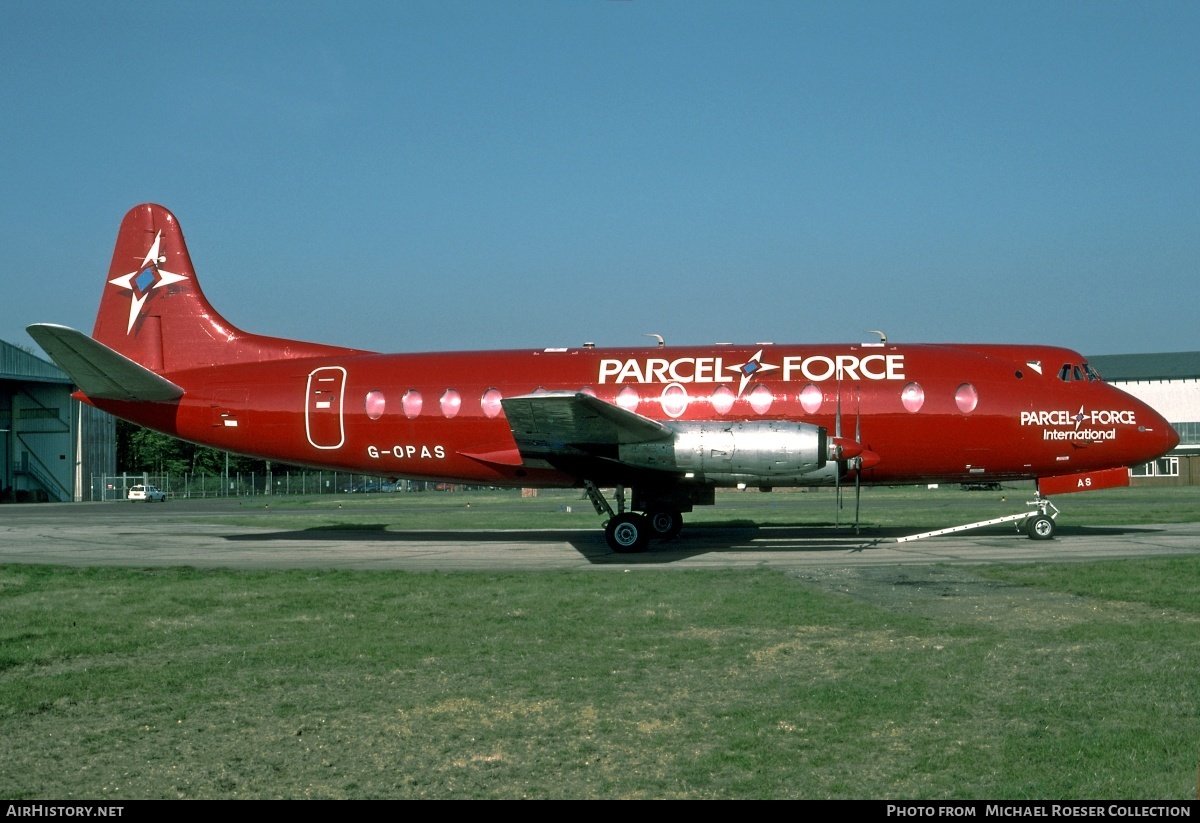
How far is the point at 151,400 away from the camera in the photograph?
26.6 meters

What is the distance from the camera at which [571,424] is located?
22172mm

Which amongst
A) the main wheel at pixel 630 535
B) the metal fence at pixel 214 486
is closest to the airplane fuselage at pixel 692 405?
the main wheel at pixel 630 535

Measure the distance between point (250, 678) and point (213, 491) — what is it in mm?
78347

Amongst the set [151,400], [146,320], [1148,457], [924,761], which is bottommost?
[924,761]

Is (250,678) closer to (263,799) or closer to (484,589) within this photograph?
(263,799)

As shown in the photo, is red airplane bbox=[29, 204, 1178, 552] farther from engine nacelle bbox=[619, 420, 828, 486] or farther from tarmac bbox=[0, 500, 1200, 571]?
tarmac bbox=[0, 500, 1200, 571]

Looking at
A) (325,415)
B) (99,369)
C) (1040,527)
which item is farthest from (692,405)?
(99,369)

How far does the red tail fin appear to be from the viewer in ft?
91.5

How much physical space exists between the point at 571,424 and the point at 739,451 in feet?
11.6

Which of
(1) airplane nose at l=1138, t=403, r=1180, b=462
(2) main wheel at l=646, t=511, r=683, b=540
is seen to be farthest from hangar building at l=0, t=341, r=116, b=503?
(1) airplane nose at l=1138, t=403, r=1180, b=462

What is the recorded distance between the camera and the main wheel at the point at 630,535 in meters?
23.2

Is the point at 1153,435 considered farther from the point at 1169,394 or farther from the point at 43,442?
the point at 1169,394

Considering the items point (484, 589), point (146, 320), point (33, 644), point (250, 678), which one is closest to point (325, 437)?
point (146, 320)

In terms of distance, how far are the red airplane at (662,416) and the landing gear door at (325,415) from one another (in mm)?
35
